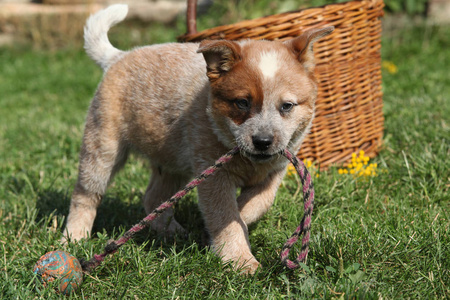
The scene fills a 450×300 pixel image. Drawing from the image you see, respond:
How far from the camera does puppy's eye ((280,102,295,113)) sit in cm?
259

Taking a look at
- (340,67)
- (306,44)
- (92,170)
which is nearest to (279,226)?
(306,44)

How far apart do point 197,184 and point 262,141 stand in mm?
406

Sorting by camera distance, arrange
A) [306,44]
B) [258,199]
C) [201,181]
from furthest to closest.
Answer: [258,199] < [306,44] < [201,181]

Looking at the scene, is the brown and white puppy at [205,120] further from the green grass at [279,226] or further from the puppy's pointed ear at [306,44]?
the green grass at [279,226]

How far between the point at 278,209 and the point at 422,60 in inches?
189

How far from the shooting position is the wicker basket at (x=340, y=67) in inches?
138

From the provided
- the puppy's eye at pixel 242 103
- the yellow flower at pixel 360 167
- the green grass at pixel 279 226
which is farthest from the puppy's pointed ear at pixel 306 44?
the yellow flower at pixel 360 167

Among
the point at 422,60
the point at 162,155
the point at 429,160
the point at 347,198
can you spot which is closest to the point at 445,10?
the point at 422,60

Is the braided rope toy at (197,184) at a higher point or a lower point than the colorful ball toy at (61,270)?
higher

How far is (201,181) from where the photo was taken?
8.32ft

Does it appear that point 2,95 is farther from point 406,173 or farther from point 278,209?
point 406,173

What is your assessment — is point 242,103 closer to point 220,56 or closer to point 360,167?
point 220,56

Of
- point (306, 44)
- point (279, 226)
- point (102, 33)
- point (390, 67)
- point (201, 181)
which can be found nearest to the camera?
point (201, 181)

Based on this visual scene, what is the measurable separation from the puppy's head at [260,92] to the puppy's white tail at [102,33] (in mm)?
1206
